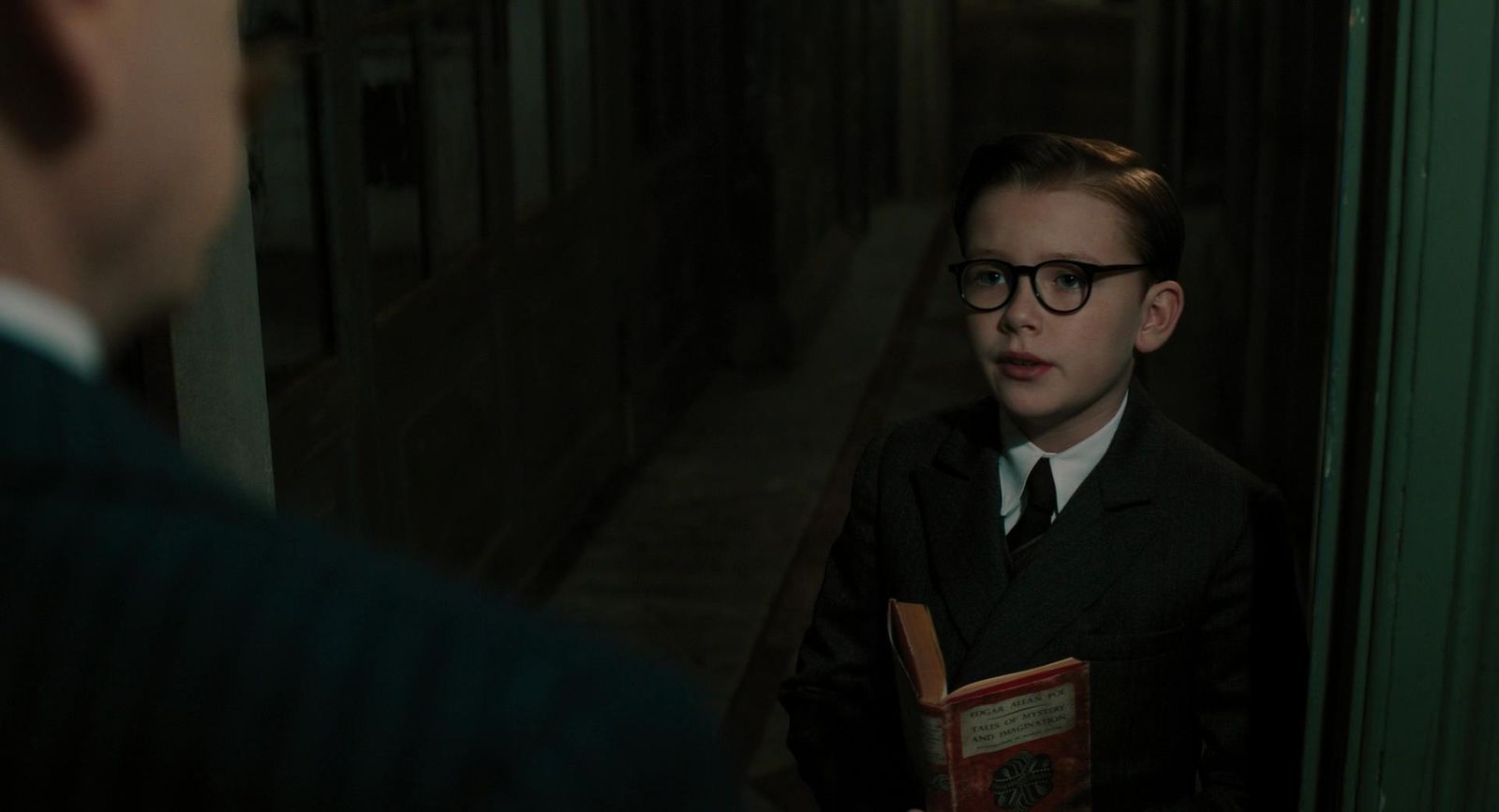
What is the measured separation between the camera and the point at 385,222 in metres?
4.08

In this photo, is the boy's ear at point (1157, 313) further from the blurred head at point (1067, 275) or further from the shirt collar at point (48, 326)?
the shirt collar at point (48, 326)

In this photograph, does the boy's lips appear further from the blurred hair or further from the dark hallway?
the blurred hair

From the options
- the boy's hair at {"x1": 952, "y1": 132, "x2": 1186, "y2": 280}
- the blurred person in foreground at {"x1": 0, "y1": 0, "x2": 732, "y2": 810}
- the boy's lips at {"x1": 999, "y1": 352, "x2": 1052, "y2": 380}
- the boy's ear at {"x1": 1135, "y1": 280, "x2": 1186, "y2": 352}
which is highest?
the blurred person in foreground at {"x1": 0, "y1": 0, "x2": 732, "y2": 810}

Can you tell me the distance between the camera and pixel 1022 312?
174cm

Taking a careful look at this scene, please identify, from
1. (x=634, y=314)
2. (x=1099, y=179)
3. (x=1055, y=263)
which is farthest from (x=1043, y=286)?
(x=634, y=314)

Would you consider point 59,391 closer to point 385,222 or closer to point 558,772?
point 558,772

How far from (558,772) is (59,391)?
19 centimetres

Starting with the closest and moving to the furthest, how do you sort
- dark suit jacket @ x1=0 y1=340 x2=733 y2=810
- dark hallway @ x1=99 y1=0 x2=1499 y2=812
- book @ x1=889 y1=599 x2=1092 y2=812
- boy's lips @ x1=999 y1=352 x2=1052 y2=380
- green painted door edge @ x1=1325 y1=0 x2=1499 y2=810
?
1. dark suit jacket @ x1=0 y1=340 x2=733 y2=810
2. green painted door edge @ x1=1325 y1=0 x2=1499 y2=810
3. book @ x1=889 y1=599 x2=1092 y2=812
4. boy's lips @ x1=999 y1=352 x2=1052 y2=380
5. dark hallway @ x1=99 y1=0 x2=1499 y2=812

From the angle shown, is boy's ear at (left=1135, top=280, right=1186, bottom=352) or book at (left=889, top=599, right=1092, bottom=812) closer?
book at (left=889, top=599, right=1092, bottom=812)

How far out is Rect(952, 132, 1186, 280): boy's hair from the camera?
1.78 meters

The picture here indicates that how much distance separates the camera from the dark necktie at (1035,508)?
1825 millimetres

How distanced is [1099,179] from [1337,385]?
0.37 m

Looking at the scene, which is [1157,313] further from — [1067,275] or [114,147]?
[114,147]

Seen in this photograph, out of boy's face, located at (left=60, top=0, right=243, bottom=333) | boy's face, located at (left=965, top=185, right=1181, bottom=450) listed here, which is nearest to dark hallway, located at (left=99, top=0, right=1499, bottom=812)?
boy's face, located at (left=965, top=185, right=1181, bottom=450)
